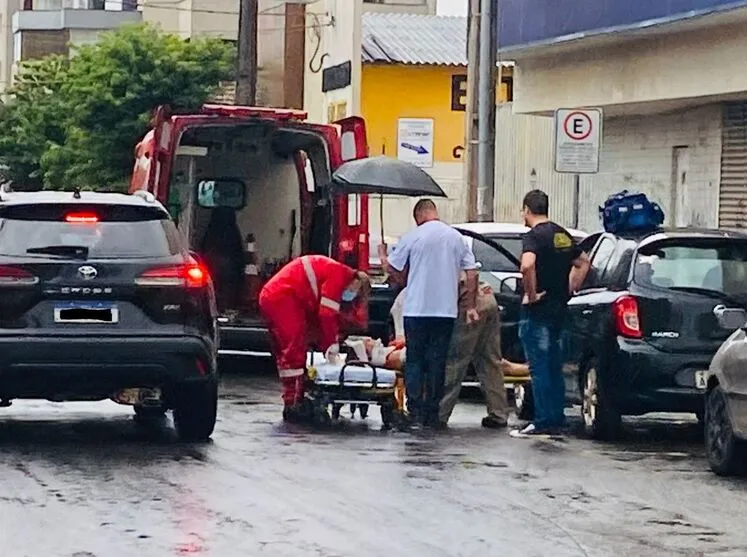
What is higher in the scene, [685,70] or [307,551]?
[685,70]

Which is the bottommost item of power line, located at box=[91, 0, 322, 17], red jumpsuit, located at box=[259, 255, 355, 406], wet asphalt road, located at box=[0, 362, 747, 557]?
wet asphalt road, located at box=[0, 362, 747, 557]

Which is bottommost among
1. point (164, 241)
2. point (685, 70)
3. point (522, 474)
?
point (522, 474)

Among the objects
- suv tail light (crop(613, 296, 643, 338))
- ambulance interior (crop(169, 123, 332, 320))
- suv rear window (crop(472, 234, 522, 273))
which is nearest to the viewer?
Answer: suv tail light (crop(613, 296, 643, 338))

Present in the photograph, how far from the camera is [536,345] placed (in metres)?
15.1

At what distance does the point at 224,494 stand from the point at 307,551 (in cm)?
187

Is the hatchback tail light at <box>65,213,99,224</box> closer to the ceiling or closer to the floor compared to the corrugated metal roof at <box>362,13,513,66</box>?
closer to the floor

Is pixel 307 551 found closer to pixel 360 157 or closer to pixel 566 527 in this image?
pixel 566 527

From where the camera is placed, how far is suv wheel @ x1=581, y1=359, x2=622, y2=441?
1453 cm

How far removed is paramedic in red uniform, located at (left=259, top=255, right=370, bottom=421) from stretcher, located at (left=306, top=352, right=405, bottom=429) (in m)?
0.21

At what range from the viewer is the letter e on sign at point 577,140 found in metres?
22.0

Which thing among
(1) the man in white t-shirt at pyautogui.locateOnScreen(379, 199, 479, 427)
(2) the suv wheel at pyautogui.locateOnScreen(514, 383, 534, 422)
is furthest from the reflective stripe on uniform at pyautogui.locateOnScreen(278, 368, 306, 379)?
(2) the suv wheel at pyautogui.locateOnScreen(514, 383, 534, 422)

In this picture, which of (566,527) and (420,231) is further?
(420,231)

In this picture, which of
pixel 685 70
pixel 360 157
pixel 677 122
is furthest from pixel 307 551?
pixel 677 122

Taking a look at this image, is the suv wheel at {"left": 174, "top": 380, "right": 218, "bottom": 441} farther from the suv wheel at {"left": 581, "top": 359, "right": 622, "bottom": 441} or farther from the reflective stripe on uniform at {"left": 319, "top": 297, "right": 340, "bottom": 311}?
the suv wheel at {"left": 581, "top": 359, "right": 622, "bottom": 441}
